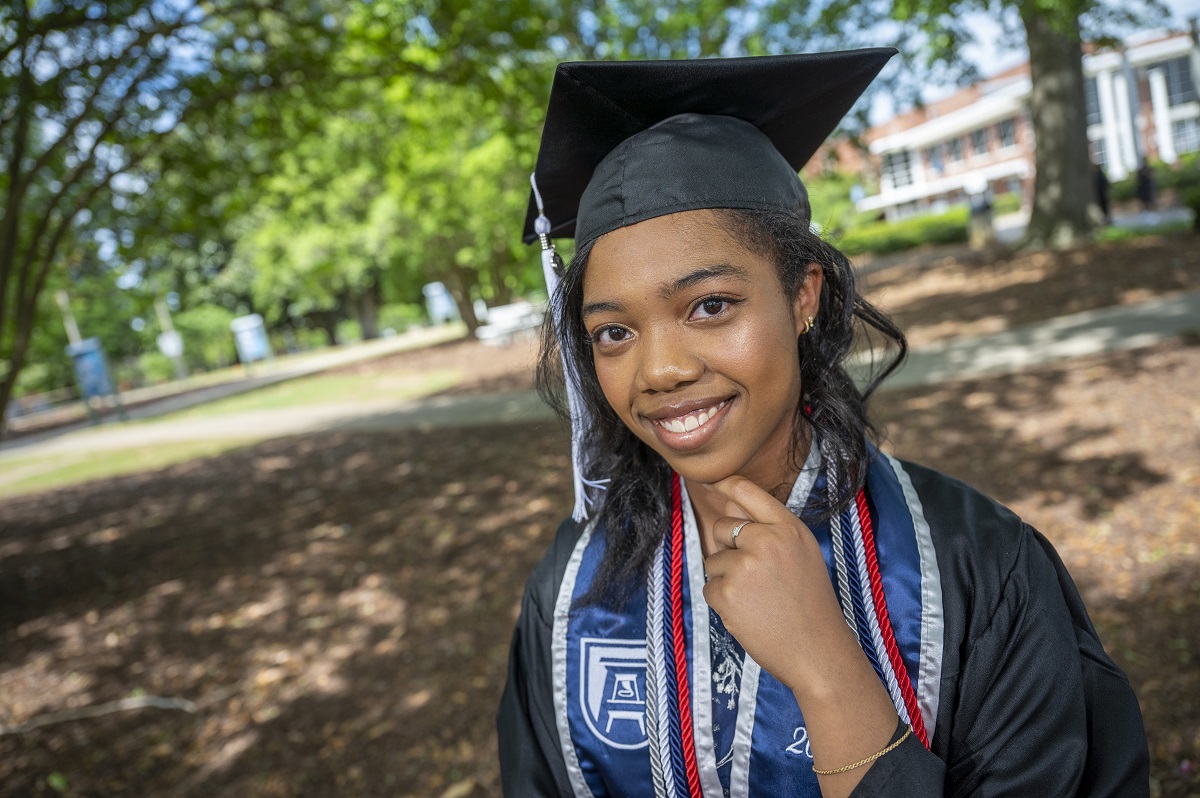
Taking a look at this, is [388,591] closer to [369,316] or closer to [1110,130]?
[369,316]

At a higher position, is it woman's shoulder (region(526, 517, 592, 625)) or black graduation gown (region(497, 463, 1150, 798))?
woman's shoulder (region(526, 517, 592, 625))

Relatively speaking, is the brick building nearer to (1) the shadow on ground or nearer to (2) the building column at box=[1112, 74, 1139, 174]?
(2) the building column at box=[1112, 74, 1139, 174]

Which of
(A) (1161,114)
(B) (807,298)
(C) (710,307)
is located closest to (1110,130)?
(A) (1161,114)

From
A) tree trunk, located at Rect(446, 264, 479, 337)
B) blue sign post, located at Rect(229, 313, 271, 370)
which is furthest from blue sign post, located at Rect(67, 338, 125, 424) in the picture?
tree trunk, located at Rect(446, 264, 479, 337)

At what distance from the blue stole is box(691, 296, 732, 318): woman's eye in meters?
0.37

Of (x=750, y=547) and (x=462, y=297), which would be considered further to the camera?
(x=462, y=297)

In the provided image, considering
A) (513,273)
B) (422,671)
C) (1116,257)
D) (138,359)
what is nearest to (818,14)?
(1116,257)

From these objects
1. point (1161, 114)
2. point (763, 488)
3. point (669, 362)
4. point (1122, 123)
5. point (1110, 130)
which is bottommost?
point (763, 488)

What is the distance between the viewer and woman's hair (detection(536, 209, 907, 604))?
134cm

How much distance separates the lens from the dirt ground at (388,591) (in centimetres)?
340

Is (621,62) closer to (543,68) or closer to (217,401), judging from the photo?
(543,68)

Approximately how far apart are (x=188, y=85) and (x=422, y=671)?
5.73 meters

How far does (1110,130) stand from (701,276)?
1696 inches

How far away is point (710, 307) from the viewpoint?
125 centimetres
